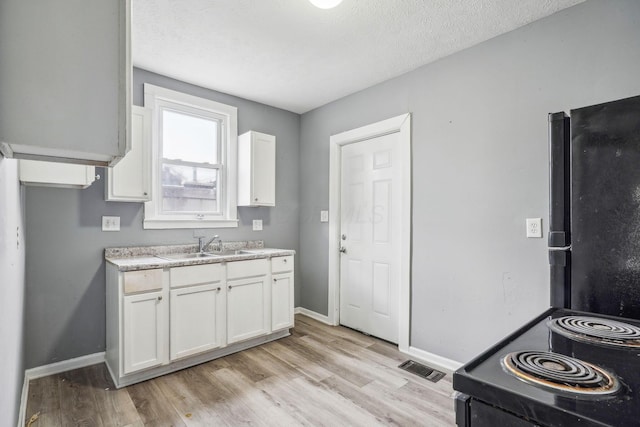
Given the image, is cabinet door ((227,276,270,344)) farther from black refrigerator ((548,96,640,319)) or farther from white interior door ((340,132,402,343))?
black refrigerator ((548,96,640,319))

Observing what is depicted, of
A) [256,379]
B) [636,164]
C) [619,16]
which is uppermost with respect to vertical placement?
[619,16]

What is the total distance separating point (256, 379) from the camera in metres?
2.43

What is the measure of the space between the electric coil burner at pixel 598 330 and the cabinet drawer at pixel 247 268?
239 centimetres

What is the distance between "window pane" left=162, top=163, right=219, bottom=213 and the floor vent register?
7.81 ft

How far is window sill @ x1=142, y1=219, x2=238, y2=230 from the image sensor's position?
9.70 feet

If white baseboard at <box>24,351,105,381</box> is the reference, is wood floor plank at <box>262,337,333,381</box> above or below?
below

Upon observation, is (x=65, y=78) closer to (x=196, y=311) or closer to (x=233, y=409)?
(x=233, y=409)

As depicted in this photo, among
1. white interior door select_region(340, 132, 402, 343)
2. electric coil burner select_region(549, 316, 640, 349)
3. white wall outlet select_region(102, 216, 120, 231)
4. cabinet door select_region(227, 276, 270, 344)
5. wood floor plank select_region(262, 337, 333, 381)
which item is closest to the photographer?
electric coil burner select_region(549, 316, 640, 349)

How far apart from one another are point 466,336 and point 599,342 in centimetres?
188

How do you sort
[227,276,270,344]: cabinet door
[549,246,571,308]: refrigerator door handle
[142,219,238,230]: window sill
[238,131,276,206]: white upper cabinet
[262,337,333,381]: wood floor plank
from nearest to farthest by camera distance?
[549,246,571,308]: refrigerator door handle
[262,337,333,381]: wood floor plank
[227,276,270,344]: cabinet door
[142,219,238,230]: window sill
[238,131,276,206]: white upper cabinet

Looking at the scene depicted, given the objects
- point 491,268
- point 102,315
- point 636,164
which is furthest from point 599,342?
point 102,315

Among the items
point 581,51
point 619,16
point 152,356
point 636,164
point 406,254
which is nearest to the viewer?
point 636,164

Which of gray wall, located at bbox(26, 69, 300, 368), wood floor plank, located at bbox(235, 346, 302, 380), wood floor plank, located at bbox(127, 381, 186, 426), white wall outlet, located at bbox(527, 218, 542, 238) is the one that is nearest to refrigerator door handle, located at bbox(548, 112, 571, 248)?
white wall outlet, located at bbox(527, 218, 542, 238)

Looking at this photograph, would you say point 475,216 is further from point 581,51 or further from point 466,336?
point 581,51
